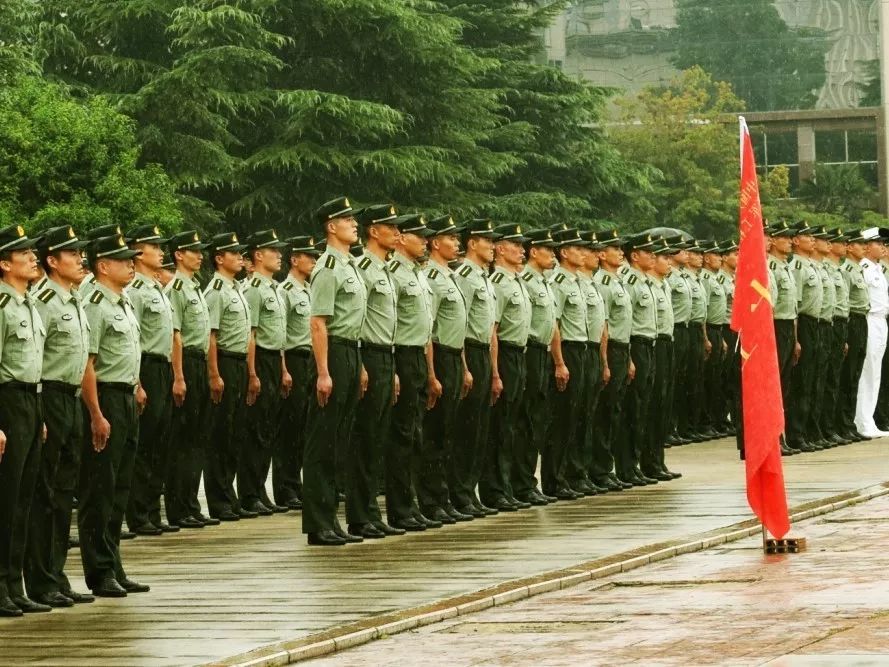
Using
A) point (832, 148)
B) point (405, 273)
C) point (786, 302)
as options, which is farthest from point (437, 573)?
point (832, 148)

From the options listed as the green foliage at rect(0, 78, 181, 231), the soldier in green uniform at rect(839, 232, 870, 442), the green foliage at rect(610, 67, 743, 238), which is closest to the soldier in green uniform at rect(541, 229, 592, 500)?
the soldier in green uniform at rect(839, 232, 870, 442)

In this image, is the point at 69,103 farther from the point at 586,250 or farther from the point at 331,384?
the point at 331,384

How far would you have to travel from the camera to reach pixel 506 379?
1655 cm

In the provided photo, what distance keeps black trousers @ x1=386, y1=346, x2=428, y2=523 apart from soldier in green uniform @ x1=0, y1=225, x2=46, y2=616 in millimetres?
4044

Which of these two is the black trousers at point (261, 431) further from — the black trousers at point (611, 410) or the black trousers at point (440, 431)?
the black trousers at point (611, 410)

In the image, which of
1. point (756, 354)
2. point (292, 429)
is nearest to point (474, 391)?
point (292, 429)

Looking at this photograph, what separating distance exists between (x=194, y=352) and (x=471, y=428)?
2182 millimetres

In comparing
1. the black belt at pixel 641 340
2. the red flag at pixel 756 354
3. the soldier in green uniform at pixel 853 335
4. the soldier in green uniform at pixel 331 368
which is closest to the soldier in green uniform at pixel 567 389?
the black belt at pixel 641 340

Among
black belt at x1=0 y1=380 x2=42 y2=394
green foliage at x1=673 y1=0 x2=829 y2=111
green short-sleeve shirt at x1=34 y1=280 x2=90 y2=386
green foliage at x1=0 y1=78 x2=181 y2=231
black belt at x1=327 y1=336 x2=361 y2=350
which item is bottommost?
black belt at x1=327 y1=336 x2=361 y2=350

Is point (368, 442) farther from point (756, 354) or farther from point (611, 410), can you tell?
point (611, 410)

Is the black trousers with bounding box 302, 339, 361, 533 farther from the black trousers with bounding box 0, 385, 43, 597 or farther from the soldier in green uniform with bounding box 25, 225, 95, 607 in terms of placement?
the black trousers with bounding box 0, 385, 43, 597

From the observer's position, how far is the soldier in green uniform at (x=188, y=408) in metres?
15.9

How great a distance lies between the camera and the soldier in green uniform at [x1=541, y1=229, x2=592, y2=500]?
17.5 m

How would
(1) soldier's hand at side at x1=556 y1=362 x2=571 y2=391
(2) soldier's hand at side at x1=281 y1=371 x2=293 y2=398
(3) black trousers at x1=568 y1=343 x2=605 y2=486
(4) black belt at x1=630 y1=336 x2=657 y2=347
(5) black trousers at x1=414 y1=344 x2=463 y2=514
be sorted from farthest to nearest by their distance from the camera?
(4) black belt at x1=630 y1=336 x2=657 y2=347 → (3) black trousers at x1=568 y1=343 x2=605 y2=486 → (1) soldier's hand at side at x1=556 y1=362 x2=571 y2=391 → (2) soldier's hand at side at x1=281 y1=371 x2=293 y2=398 → (5) black trousers at x1=414 y1=344 x2=463 y2=514
